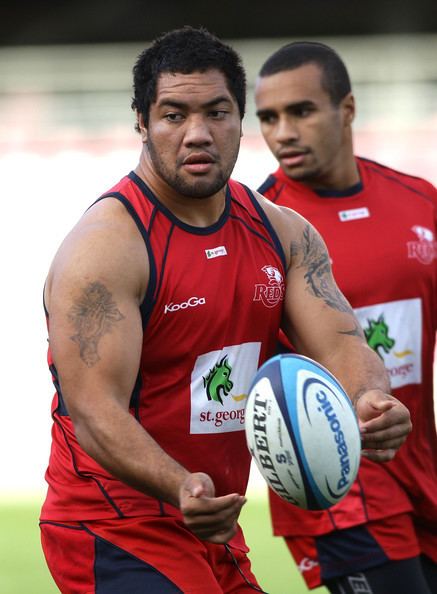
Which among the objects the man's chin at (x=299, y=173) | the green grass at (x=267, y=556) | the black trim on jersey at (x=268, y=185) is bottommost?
the green grass at (x=267, y=556)

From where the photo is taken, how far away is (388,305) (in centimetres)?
529

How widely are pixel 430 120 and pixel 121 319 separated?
45.8 ft

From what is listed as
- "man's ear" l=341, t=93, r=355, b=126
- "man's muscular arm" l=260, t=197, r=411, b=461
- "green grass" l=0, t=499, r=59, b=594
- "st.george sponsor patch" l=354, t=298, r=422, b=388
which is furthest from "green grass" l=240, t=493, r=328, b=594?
"man's muscular arm" l=260, t=197, r=411, b=461

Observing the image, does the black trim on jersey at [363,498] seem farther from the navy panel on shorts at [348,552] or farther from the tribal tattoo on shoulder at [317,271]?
the tribal tattoo on shoulder at [317,271]

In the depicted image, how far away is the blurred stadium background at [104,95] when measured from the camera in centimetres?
1477

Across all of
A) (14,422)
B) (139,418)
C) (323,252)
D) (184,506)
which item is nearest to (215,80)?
(323,252)

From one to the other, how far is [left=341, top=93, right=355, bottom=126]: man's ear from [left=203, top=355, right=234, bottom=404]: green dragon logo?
2.27 meters

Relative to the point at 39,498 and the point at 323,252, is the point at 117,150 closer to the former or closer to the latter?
the point at 39,498

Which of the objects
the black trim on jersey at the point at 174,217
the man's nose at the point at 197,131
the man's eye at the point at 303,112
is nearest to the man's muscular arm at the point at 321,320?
the black trim on jersey at the point at 174,217

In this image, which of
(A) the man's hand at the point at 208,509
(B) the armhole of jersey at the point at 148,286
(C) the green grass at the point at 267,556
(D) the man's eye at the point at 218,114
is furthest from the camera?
(C) the green grass at the point at 267,556

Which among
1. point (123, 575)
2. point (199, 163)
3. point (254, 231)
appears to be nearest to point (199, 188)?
point (199, 163)

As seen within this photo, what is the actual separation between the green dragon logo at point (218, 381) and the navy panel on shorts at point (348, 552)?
4.47 ft

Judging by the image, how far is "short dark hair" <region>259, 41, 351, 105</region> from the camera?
5754 millimetres

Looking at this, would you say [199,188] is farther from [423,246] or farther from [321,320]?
[423,246]
